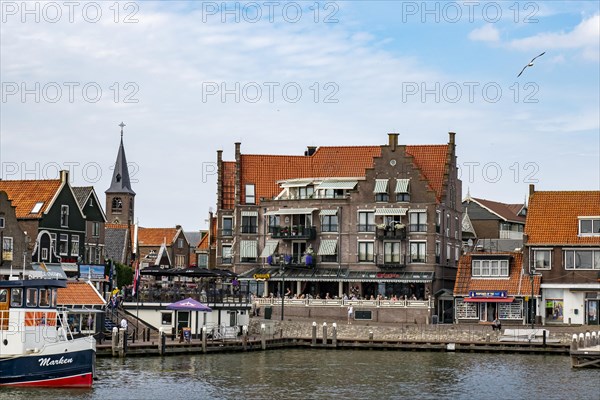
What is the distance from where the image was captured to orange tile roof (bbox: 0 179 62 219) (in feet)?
332

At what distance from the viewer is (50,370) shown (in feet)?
197

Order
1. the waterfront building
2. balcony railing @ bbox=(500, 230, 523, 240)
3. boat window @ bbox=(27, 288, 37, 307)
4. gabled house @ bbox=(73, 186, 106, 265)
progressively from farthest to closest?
balcony railing @ bbox=(500, 230, 523, 240) → gabled house @ bbox=(73, 186, 106, 265) → the waterfront building → boat window @ bbox=(27, 288, 37, 307)

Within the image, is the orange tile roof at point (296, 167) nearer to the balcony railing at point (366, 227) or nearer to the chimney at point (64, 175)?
the balcony railing at point (366, 227)

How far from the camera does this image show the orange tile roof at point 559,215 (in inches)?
3826

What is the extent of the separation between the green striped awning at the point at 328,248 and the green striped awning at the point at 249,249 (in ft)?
23.8

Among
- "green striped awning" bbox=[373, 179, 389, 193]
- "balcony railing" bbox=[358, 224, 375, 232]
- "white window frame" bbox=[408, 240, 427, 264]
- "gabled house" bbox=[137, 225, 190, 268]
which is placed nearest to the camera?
"white window frame" bbox=[408, 240, 427, 264]

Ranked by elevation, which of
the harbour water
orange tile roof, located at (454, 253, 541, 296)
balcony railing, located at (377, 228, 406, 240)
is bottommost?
the harbour water

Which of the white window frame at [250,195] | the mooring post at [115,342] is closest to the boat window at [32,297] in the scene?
the mooring post at [115,342]

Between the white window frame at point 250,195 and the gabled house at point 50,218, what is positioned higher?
the white window frame at point 250,195

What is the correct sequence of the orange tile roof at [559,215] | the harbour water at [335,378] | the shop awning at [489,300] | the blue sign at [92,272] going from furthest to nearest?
the blue sign at [92,272] → the orange tile roof at [559,215] → the shop awning at [489,300] → the harbour water at [335,378]

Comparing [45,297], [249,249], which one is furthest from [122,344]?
[249,249]

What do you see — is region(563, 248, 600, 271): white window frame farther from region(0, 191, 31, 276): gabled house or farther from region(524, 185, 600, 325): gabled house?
region(0, 191, 31, 276): gabled house

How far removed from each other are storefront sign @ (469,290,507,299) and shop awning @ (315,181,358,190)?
18141mm

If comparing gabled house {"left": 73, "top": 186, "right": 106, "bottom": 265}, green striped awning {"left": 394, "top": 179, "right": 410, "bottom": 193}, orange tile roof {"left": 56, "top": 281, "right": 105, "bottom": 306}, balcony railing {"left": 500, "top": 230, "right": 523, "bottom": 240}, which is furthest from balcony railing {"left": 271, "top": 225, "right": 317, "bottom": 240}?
balcony railing {"left": 500, "top": 230, "right": 523, "bottom": 240}
